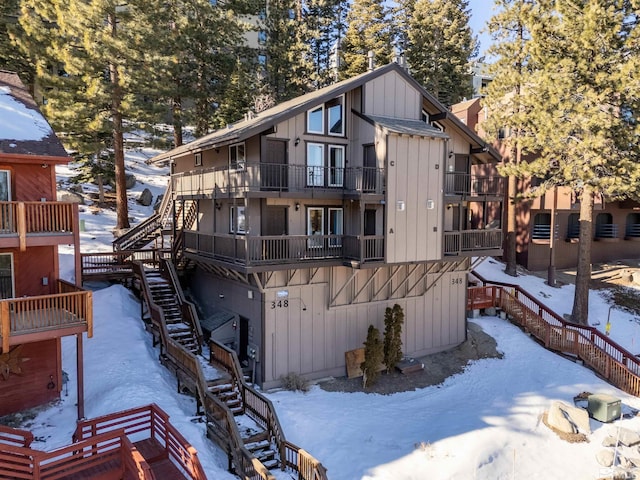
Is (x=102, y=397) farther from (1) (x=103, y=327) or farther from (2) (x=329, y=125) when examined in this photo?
(2) (x=329, y=125)

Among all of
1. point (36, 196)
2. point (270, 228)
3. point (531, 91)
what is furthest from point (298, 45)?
point (36, 196)

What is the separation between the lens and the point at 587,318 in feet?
74.3

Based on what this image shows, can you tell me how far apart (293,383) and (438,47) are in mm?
31216

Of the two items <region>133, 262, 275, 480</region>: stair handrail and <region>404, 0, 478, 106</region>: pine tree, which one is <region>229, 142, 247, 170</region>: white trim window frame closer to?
<region>133, 262, 275, 480</region>: stair handrail

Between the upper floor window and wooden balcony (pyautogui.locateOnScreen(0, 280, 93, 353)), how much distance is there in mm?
10042

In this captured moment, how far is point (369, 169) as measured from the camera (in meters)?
16.7

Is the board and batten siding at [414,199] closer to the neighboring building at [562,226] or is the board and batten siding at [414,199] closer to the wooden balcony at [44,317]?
the wooden balcony at [44,317]

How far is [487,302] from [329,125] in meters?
12.2

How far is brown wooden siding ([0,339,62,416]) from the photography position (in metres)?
12.7

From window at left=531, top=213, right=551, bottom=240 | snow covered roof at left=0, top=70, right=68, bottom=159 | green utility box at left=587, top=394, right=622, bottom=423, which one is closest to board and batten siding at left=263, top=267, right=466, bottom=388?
green utility box at left=587, top=394, right=622, bottom=423

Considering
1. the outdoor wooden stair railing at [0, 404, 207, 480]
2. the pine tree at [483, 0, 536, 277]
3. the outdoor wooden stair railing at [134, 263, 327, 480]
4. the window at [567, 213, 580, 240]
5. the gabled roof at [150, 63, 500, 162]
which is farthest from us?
the window at [567, 213, 580, 240]

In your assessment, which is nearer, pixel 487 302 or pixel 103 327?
pixel 103 327

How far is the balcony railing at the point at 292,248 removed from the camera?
15.2 metres

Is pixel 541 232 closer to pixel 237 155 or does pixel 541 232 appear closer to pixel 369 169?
pixel 369 169
